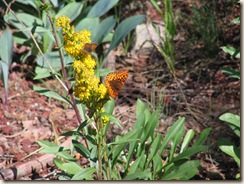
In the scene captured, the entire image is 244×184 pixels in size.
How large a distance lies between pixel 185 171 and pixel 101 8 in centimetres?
170

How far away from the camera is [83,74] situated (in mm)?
2109

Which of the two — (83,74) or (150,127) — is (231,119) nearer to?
(150,127)

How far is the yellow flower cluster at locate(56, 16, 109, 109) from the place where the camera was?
2.11 metres

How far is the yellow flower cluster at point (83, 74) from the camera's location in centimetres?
211

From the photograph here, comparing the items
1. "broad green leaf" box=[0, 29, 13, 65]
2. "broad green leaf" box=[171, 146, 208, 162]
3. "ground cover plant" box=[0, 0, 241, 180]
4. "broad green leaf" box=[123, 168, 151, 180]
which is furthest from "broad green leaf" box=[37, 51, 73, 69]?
"broad green leaf" box=[123, 168, 151, 180]

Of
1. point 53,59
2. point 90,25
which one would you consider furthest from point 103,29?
point 53,59

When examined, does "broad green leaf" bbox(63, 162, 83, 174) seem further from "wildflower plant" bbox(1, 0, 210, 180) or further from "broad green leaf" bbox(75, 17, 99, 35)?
"broad green leaf" bbox(75, 17, 99, 35)

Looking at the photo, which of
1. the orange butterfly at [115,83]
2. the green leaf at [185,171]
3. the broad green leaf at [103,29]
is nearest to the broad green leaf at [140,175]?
the green leaf at [185,171]

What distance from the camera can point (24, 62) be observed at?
13.8ft

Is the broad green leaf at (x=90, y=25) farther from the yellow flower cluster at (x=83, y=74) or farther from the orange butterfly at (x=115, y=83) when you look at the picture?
the orange butterfly at (x=115, y=83)

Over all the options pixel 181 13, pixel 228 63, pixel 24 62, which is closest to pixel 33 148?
pixel 24 62

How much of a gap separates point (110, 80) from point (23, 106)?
1776 millimetres

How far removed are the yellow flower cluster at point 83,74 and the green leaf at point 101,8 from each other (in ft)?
5.19

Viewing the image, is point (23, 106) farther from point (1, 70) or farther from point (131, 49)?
point (131, 49)
